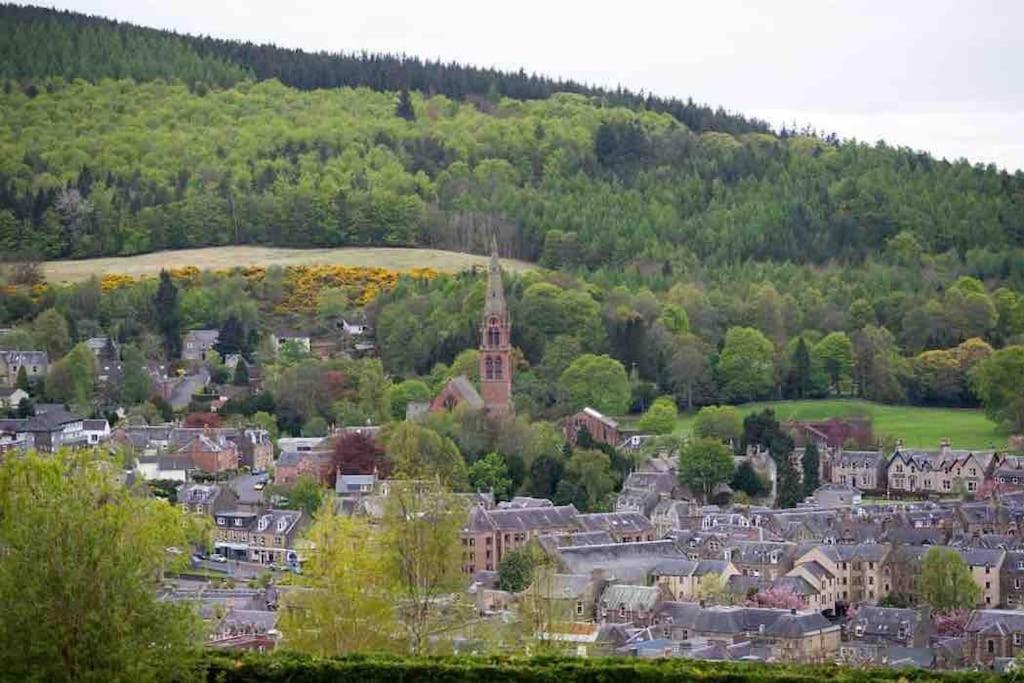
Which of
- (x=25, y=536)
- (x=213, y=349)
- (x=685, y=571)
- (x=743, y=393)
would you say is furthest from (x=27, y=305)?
(x=25, y=536)

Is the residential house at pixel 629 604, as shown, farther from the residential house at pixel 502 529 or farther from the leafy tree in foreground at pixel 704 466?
the leafy tree in foreground at pixel 704 466

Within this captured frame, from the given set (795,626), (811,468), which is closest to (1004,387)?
(811,468)

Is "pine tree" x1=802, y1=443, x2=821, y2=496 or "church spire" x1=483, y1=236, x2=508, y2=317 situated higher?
"church spire" x1=483, y1=236, x2=508, y2=317

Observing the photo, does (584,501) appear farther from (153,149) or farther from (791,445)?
(153,149)

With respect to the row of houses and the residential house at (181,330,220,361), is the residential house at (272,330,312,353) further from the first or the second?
the row of houses

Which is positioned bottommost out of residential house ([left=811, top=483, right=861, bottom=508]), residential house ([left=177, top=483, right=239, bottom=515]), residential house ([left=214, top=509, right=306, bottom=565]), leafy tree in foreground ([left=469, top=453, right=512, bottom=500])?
residential house ([left=214, top=509, right=306, bottom=565])

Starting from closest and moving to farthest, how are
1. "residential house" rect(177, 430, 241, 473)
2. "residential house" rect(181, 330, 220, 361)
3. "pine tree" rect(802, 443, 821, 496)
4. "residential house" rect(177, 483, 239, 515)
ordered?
1. "residential house" rect(177, 483, 239, 515)
2. "pine tree" rect(802, 443, 821, 496)
3. "residential house" rect(177, 430, 241, 473)
4. "residential house" rect(181, 330, 220, 361)

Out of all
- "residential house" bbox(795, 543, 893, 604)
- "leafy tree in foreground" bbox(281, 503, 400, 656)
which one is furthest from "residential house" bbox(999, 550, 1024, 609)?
"leafy tree in foreground" bbox(281, 503, 400, 656)
